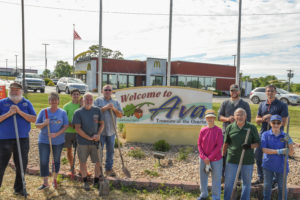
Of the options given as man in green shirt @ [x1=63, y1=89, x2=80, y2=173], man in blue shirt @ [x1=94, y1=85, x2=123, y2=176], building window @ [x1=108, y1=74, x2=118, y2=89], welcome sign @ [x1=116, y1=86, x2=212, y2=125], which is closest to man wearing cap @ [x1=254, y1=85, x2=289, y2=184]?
welcome sign @ [x1=116, y1=86, x2=212, y2=125]

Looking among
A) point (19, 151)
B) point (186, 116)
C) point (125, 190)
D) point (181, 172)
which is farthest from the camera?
point (186, 116)

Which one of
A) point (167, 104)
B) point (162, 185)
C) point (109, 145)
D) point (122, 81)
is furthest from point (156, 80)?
point (162, 185)

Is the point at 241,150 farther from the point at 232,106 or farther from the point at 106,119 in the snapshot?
the point at 106,119

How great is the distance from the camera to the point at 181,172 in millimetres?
5266

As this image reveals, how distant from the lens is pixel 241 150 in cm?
371

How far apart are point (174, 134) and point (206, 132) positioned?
3672 millimetres

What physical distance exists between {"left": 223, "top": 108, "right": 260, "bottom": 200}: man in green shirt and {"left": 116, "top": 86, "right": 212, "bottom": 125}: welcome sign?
11.2 ft

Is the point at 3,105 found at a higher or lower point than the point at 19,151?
higher

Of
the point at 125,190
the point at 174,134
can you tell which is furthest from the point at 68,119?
the point at 174,134

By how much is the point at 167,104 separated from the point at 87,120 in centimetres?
341

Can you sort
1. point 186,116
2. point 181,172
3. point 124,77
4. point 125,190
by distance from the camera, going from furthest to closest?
point 124,77, point 186,116, point 181,172, point 125,190

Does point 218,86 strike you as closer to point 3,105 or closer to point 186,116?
point 186,116

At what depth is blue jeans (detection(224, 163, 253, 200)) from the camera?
145 inches

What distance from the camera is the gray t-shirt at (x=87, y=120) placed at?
13.9 ft
